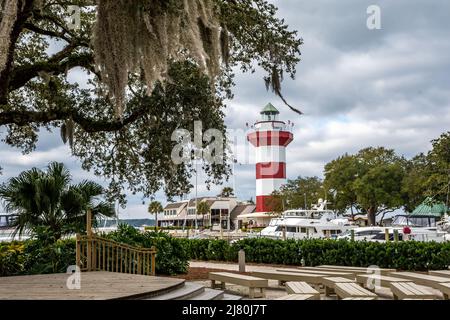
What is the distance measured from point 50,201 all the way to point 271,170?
1868 inches

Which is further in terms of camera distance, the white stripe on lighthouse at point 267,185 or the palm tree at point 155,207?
the palm tree at point 155,207

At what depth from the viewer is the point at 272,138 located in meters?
57.1

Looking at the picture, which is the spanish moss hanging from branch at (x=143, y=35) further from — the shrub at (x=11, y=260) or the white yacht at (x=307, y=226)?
the white yacht at (x=307, y=226)

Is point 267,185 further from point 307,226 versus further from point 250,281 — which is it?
point 250,281

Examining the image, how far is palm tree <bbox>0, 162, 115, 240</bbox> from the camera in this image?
11.1 m

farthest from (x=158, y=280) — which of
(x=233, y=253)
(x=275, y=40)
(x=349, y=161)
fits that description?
(x=349, y=161)

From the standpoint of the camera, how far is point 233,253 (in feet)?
63.5

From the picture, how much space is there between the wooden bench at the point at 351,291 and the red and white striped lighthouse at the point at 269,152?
48943 mm

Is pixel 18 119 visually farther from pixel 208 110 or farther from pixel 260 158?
pixel 260 158

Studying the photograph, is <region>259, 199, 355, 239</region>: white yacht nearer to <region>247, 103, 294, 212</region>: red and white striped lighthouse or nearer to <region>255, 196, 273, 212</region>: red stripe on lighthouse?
<region>247, 103, 294, 212</region>: red and white striped lighthouse

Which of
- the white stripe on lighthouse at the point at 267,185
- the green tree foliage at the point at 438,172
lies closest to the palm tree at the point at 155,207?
the white stripe on lighthouse at the point at 267,185

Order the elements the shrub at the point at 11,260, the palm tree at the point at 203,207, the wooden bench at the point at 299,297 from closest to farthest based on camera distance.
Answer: the wooden bench at the point at 299,297 → the shrub at the point at 11,260 → the palm tree at the point at 203,207

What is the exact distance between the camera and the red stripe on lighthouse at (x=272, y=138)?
187 ft
